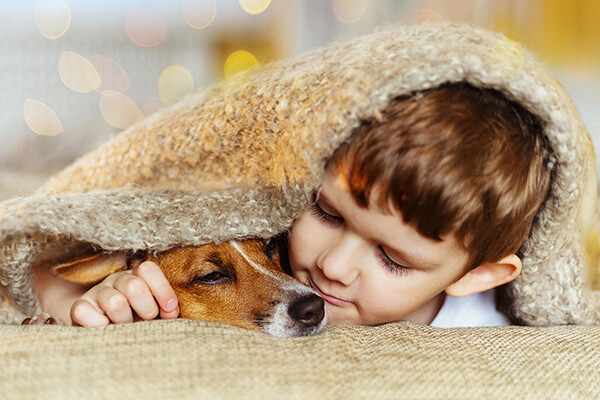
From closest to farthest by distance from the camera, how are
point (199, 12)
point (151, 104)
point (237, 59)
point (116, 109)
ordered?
point (116, 109)
point (151, 104)
point (199, 12)
point (237, 59)

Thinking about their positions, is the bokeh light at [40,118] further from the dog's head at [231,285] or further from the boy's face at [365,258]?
the boy's face at [365,258]

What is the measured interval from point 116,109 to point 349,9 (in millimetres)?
2297

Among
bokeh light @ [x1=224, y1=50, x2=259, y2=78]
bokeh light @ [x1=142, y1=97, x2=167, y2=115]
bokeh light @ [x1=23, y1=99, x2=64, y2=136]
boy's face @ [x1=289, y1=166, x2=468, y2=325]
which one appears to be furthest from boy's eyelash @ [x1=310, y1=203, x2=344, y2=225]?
bokeh light @ [x1=224, y1=50, x2=259, y2=78]

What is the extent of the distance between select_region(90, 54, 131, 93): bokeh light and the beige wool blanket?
151 inches

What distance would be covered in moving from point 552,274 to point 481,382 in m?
0.53

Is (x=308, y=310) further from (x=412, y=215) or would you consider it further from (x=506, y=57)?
(x=506, y=57)

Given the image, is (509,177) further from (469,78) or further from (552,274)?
(552,274)

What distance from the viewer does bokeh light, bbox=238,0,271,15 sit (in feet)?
17.0

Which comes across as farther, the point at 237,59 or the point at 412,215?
the point at 237,59

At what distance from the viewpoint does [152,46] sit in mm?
5215

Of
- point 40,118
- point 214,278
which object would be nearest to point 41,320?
point 214,278

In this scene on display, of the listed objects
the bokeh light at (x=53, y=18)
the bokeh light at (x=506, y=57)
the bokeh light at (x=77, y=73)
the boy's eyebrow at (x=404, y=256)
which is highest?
the bokeh light at (x=506, y=57)

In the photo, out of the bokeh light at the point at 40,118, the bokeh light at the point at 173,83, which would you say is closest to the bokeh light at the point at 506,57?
the bokeh light at the point at 40,118

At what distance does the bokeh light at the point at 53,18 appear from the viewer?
445cm
